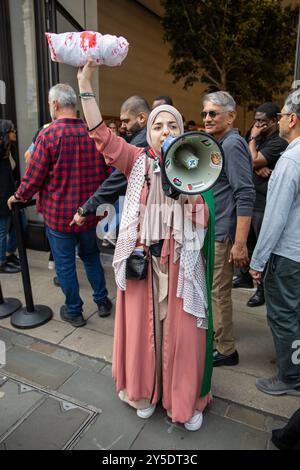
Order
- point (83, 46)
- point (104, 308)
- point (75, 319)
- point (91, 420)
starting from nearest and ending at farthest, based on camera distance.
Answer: point (83, 46)
point (91, 420)
point (75, 319)
point (104, 308)

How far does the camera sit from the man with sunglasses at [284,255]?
2.21 m

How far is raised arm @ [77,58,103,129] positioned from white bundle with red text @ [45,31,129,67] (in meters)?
0.04

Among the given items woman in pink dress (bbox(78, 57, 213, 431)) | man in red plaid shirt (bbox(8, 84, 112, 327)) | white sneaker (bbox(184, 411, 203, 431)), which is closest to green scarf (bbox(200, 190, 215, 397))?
Result: woman in pink dress (bbox(78, 57, 213, 431))

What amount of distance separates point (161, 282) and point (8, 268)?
3.12m

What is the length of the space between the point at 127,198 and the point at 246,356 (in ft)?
5.75

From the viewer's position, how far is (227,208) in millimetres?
2635

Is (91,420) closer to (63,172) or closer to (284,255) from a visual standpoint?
(284,255)

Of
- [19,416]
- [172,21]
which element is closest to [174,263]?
[19,416]

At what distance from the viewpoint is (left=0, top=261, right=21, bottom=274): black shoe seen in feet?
15.1

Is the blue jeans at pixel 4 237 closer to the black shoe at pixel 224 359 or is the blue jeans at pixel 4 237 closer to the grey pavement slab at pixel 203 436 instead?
the black shoe at pixel 224 359

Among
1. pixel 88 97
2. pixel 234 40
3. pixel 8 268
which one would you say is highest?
pixel 234 40

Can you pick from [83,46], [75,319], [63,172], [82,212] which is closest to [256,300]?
[75,319]

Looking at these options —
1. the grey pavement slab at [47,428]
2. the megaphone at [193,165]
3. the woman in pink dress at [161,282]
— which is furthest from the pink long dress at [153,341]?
the grey pavement slab at [47,428]
